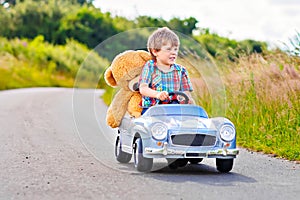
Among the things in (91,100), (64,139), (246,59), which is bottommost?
(64,139)

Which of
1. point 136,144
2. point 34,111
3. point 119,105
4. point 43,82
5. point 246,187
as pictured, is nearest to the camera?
point 246,187

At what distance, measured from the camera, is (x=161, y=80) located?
24.0 feet

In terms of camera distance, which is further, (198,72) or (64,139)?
(64,139)

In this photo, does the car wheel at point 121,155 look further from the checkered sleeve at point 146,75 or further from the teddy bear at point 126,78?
the checkered sleeve at point 146,75

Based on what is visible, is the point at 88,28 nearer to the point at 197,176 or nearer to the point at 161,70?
the point at 161,70

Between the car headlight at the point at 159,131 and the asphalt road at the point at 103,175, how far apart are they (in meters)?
0.41

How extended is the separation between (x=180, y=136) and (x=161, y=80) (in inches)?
38.1

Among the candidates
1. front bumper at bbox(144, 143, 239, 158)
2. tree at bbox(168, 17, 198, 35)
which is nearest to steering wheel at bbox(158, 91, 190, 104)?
front bumper at bbox(144, 143, 239, 158)

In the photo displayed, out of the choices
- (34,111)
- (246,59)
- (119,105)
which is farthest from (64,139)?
(34,111)

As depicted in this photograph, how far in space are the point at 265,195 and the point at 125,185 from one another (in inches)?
50.4

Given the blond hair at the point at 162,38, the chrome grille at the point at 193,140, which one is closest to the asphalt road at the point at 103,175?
the chrome grille at the point at 193,140

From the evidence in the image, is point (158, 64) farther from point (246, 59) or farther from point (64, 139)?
point (246, 59)

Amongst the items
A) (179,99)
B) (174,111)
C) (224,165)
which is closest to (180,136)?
(174,111)

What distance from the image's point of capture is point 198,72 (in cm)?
805
